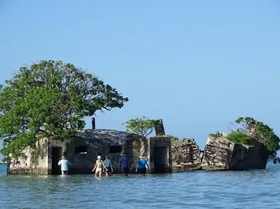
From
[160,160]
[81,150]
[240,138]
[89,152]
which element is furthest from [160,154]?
[240,138]

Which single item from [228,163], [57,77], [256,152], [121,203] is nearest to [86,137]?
[57,77]

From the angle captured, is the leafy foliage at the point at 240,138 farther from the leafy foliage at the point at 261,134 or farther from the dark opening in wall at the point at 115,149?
the dark opening in wall at the point at 115,149

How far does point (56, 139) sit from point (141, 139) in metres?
7.64

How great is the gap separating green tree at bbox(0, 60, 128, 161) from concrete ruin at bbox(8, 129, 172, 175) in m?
1.07

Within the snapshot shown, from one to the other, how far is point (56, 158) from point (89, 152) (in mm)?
2940

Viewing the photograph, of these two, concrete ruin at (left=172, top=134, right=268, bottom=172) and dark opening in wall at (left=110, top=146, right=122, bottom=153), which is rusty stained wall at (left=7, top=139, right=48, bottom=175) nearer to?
dark opening in wall at (left=110, top=146, right=122, bottom=153)

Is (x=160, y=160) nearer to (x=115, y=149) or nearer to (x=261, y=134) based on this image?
(x=115, y=149)

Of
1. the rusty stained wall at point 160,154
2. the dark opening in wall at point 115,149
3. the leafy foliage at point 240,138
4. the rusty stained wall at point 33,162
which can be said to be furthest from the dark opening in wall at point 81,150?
the leafy foliage at point 240,138

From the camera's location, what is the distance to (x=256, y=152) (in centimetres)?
7481

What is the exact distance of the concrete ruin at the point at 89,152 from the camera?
53.3m

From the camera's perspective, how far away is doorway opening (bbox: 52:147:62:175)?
53.1 m

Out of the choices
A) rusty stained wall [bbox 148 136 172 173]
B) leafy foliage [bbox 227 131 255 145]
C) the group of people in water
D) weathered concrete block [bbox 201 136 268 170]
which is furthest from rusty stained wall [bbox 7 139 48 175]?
leafy foliage [bbox 227 131 255 145]

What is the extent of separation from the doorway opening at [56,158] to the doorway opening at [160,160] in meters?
8.19

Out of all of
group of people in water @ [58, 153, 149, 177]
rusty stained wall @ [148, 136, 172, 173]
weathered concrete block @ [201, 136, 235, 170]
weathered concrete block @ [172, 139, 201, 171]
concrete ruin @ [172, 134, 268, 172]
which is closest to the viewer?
group of people in water @ [58, 153, 149, 177]
